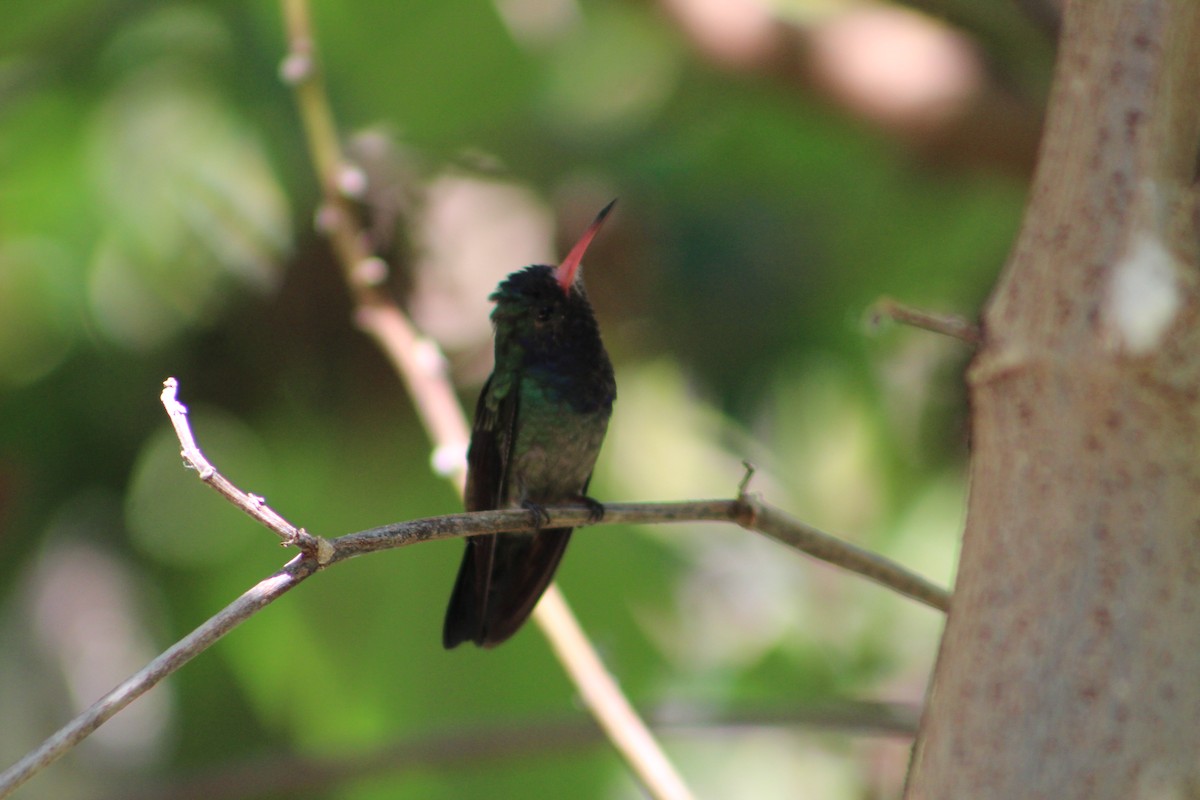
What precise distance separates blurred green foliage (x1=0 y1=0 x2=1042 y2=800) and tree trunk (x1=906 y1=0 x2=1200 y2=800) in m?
2.05

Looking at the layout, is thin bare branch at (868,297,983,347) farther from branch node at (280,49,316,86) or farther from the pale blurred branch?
branch node at (280,49,316,86)

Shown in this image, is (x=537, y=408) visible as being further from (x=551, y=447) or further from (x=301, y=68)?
(x=301, y=68)

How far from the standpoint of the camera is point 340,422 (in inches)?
140

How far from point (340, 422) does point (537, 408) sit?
1332 millimetres

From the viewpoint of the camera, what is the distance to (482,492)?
87.7 inches

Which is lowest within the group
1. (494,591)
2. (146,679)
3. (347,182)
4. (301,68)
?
(494,591)

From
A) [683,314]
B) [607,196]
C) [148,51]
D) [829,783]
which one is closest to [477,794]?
[829,783]

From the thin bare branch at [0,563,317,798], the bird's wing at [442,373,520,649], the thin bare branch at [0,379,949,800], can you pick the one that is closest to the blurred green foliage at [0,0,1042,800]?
the bird's wing at [442,373,520,649]

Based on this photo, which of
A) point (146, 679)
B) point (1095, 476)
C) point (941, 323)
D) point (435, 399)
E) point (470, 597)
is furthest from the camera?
point (435, 399)

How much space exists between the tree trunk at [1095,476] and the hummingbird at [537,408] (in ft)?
3.58

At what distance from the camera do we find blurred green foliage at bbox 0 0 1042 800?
3.31m

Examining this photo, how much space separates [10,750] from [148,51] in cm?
187

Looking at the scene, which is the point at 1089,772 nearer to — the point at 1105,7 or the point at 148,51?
the point at 1105,7

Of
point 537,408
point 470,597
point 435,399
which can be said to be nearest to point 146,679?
point 470,597
